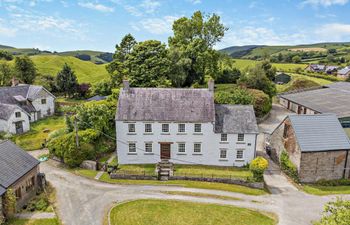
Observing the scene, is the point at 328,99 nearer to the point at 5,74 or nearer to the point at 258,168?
the point at 258,168

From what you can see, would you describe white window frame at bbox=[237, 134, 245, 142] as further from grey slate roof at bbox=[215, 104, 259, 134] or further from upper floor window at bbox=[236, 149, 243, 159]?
upper floor window at bbox=[236, 149, 243, 159]

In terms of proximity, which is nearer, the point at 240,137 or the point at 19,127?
the point at 240,137

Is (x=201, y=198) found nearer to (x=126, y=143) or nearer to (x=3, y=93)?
(x=126, y=143)

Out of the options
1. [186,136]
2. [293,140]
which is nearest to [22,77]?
[186,136]

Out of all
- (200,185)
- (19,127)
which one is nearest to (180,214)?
(200,185)

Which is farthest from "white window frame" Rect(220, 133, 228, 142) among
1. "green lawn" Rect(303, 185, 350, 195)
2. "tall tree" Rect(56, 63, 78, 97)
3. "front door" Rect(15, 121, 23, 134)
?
"tall tree" Rect(56, 63, 78, 97)

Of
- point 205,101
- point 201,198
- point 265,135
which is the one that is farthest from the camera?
point 265,135

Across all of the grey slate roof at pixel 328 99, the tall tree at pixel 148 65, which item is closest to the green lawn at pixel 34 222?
the tall tree at pixel 148 65
